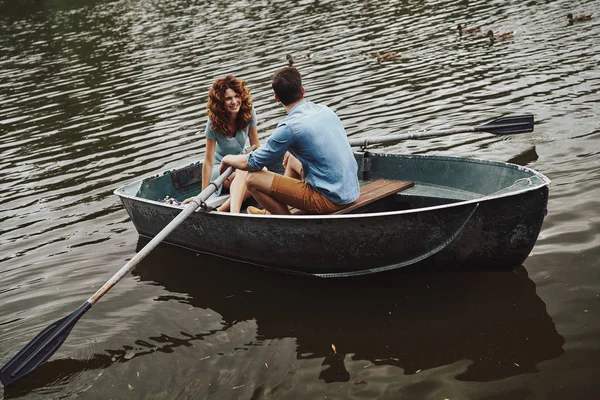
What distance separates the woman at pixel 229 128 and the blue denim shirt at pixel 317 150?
34.4 inches

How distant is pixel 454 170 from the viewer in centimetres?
718

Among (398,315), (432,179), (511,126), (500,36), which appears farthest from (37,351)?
(500,36)

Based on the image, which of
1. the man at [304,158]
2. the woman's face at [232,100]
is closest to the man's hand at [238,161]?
the man at [304,158]

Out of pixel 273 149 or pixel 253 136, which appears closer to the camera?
pixel 273 149

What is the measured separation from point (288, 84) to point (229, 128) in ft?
6.38

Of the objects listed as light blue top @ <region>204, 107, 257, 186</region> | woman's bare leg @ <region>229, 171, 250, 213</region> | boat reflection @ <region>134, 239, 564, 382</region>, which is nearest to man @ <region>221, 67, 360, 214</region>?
woman's bare leg @ <region>229, 171, 250, 213</region>

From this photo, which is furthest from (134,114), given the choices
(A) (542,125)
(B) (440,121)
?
(A) (542,125)

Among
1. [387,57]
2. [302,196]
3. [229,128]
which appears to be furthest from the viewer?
[387,57]

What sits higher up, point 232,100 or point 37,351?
point 232,100

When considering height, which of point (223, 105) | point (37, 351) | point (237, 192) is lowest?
point (37, 351)

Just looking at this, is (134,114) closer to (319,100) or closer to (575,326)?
(319,100)

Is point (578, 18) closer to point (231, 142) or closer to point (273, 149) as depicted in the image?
point (231, 142)

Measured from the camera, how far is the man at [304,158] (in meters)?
6.01

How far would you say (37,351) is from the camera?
5625 millimetres
